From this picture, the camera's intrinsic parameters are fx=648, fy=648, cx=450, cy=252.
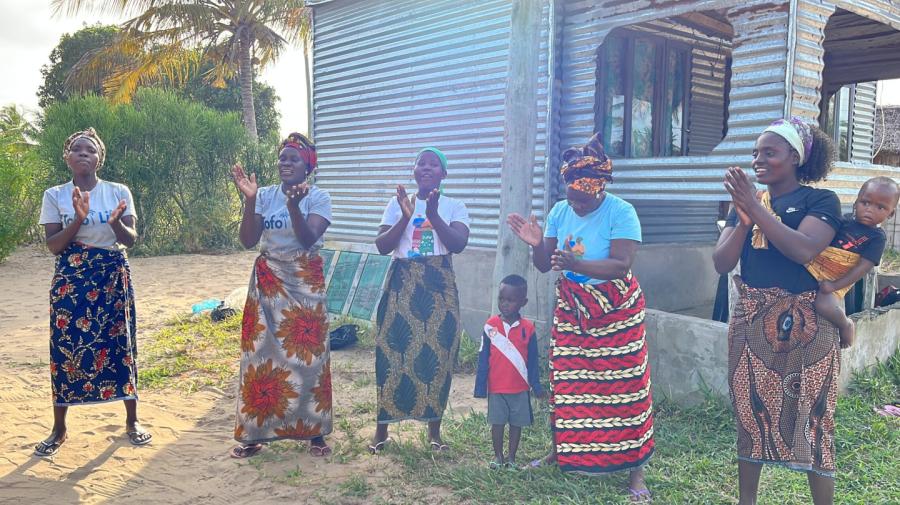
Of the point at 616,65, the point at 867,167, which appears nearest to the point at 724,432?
the point at 867,167

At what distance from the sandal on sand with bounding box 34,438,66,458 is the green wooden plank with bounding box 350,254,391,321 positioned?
390 centimetres

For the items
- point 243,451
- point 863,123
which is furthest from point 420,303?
point 863,123

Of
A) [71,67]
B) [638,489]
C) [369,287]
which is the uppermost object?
[71,67]

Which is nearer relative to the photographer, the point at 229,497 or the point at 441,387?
the point at 229,497

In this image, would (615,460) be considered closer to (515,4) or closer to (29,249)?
(515,4)

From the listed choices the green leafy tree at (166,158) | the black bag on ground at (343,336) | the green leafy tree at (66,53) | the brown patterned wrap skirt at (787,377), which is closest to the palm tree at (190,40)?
the green leafy tree at (166,158)

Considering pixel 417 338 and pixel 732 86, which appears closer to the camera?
pixel 417 338

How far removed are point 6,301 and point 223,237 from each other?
6175mm

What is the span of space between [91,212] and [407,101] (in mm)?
4180

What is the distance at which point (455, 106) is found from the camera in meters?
6.91

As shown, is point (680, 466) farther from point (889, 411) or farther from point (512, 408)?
point (889, 411)

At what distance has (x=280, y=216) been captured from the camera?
3.84 m

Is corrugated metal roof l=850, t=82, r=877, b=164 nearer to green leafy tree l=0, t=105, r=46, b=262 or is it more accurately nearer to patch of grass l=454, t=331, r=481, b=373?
patch of grass l=454, t=331, r=481, b=373

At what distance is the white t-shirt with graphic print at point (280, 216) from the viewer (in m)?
3.84
